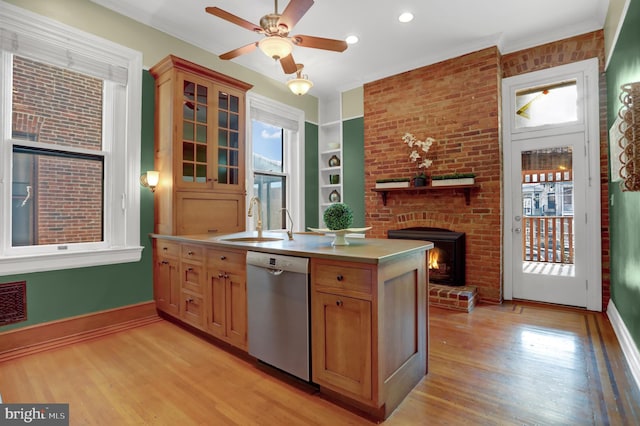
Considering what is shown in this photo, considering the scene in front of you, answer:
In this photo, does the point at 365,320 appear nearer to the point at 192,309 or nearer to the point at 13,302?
the point at 192,309

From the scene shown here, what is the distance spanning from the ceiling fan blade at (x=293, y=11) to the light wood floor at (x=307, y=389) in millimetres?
2497

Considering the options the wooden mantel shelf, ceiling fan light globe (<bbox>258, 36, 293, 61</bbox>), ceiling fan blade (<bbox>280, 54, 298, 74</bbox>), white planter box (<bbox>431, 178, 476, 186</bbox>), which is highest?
ceiling fan blade (<bbox>280, 54, 298, 74</bbox>)

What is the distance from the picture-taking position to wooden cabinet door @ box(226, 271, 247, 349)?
236 centimetres

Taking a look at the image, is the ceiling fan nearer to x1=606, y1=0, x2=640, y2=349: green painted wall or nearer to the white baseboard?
x1=606, y1=0, x2=640, y2=349: green painted wall

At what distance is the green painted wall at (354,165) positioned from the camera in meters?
5.17

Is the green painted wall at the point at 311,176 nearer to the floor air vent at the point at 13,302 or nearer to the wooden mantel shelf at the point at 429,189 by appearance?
the wooden mantel shelf at the point at 429,189

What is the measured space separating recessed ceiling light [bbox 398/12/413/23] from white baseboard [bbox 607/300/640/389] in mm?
3442

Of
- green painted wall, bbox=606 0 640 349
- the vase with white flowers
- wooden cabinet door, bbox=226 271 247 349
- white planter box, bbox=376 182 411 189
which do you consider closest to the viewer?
green painted wall, bbox=606 0 640 349

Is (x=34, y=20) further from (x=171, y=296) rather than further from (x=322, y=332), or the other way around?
(x=322, y=332)

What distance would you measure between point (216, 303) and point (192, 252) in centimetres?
55

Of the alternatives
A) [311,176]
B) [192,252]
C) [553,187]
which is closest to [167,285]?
[192,252]

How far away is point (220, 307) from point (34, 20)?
113 inches

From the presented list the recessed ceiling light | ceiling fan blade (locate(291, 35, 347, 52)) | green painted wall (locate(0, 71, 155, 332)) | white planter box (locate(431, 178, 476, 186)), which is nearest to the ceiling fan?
ceiling fan blade (locate(291, 35, 347, 52))

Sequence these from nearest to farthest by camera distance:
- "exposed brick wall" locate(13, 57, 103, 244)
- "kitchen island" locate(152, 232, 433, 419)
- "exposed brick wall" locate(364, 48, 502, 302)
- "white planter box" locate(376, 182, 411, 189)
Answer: "kitchen island" locate(152, 232, 433, 419), "exposed brick wall" locate(13, 57, 103, 244), "exposed brick wall" locate(364, 48, 502, 302), "white planter box" locate(376, 182, 411, 189)
